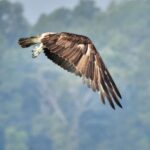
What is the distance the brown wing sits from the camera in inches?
251

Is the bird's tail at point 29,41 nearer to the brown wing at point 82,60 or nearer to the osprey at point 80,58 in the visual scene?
the osprey at point 80,58

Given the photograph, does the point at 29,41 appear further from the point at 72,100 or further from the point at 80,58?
the point at 72,100

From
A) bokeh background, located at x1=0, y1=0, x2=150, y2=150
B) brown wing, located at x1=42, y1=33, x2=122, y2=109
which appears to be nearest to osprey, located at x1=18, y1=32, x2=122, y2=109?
brown wing, located at x1=42, y1=33, x2=122, y2=109

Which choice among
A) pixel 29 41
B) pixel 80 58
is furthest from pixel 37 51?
pixel 29 41

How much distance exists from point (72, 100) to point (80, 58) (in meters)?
52.7

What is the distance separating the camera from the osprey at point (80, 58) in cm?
639

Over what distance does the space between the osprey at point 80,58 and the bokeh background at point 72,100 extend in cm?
4734

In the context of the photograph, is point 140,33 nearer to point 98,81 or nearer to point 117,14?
point 117,14

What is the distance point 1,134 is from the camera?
59.6 m

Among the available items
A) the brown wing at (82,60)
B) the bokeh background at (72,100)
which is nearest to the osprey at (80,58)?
the brown wing at (82,60)

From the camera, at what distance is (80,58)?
21.5 feet

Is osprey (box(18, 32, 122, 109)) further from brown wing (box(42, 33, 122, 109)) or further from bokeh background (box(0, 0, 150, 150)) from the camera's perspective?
bokeh background (box(0, 0, 150, 150))

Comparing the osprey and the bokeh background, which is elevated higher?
the bokeh background

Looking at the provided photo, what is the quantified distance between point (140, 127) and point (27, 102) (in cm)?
764
